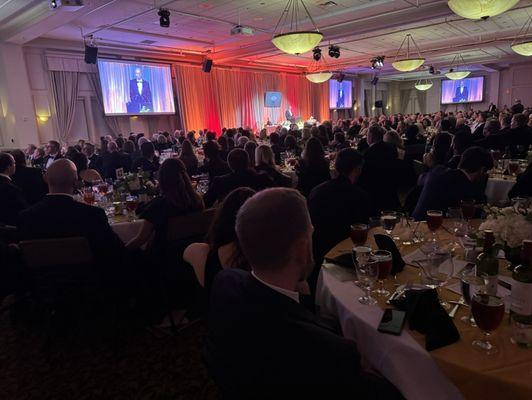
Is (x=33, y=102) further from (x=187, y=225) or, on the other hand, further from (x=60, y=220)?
(x=187, y=225)

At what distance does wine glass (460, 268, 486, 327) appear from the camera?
145 cm

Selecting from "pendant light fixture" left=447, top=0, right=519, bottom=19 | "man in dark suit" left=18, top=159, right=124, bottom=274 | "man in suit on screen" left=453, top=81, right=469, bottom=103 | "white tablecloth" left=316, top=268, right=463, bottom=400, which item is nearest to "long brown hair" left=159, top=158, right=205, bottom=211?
"man in dark suit" left=18, top=159, right=124, bottom=274

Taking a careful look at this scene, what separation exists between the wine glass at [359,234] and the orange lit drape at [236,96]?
12841mm

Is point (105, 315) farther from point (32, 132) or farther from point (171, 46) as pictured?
point (171, 46)

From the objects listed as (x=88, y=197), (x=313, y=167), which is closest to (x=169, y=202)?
(x=88, y=197)

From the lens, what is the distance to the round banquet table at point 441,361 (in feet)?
3.85

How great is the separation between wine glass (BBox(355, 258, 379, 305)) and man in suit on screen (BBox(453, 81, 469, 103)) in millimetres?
27441

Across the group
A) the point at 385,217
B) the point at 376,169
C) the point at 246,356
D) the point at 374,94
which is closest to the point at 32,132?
the point at 376,169

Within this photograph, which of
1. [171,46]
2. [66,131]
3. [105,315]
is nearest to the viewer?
[105,315]

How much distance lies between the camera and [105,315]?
3.46 metres

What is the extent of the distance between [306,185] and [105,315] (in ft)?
8.60

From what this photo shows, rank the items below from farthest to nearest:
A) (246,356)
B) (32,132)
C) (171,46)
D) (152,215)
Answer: (171,46) < (32,132) < (152,215) < (246,356)

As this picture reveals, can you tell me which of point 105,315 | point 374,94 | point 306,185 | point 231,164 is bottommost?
point 105,315

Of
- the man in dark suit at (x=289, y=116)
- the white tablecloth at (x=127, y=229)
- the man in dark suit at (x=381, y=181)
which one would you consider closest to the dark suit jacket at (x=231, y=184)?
the white tablecloth at (x=127, y=229)
